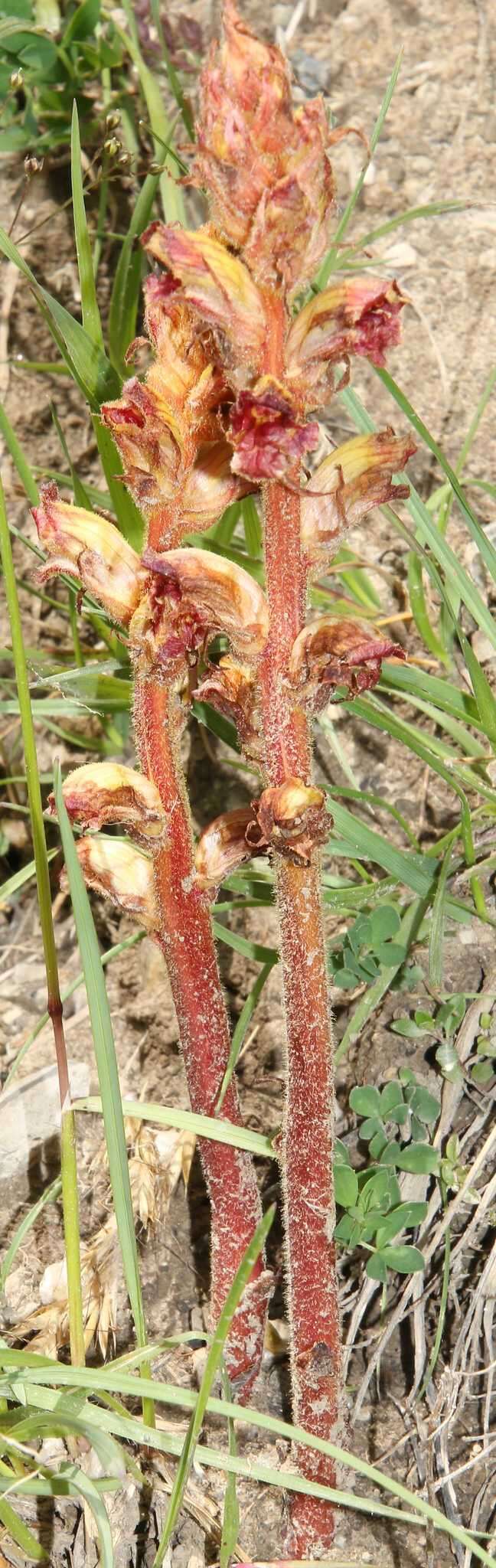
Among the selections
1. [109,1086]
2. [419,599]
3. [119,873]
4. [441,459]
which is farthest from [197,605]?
[419,599]

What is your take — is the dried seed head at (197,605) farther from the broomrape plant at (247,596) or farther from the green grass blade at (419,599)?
the green grass blade at (419,599)

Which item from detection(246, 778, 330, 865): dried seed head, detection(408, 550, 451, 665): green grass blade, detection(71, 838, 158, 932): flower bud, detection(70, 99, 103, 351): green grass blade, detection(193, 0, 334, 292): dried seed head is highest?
detection(70, 99, 103, 351): green grass blade

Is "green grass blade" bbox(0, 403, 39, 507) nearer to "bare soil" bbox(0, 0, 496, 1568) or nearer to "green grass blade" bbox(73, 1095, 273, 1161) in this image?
"bare soil" bbox(0, 0, 496, 1568)

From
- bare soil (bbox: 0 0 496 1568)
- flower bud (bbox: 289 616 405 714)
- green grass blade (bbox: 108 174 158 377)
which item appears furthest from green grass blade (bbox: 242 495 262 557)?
flower bud (bbox: 289 616 405 714)

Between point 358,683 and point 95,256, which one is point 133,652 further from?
point 95,256

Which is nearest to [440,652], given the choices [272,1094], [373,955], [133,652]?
[373,955]

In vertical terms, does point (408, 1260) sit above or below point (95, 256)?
below
